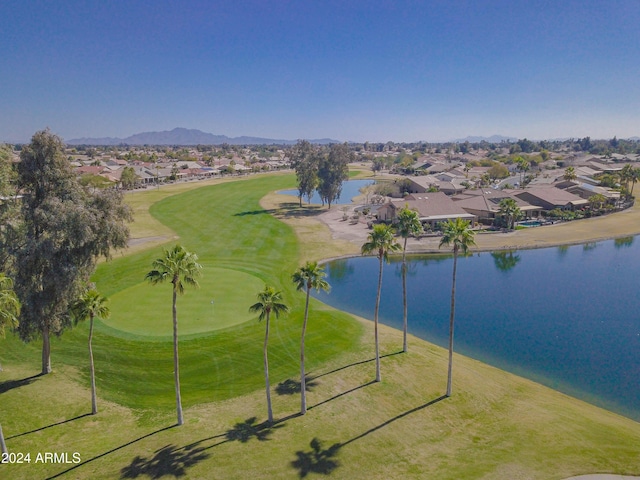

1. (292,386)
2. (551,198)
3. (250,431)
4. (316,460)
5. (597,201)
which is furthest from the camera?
(597,201)

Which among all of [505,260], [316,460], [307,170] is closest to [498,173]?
[307,170]

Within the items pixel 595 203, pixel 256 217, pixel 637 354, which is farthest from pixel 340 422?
pixel 595 203

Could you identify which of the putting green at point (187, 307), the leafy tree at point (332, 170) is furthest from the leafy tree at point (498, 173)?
the putting green at point (187, 307)

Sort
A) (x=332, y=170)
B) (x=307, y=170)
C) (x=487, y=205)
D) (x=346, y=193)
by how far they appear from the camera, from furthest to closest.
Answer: (x=346, y=193), (x=332, y=170), (x=307, y=170), (x=487, y=205)

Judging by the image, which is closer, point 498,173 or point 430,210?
point 430,210

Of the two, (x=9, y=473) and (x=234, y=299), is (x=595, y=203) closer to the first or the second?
(x=234, y=299)

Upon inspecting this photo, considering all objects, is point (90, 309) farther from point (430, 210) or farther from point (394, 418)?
point (430, 210)

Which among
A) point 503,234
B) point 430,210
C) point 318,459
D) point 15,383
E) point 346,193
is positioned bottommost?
point 318,459
